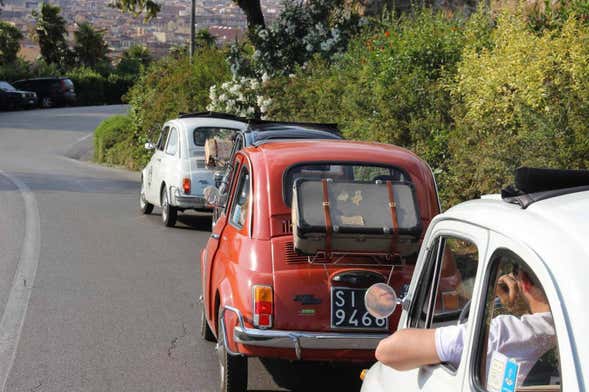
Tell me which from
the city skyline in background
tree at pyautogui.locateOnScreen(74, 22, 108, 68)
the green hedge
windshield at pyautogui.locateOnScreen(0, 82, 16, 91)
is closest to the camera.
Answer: windshield at pyautogui.locateOnScreen(0, 82, 16, 91)

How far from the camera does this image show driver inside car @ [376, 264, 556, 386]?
3.05 meters

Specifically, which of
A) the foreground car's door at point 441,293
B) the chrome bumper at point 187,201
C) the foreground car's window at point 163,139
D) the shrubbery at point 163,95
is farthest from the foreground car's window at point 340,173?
the shrubbery at point 163,95

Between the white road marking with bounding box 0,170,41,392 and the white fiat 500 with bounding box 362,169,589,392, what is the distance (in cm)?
441

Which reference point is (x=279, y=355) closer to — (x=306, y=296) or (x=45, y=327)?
(x=306, y=296)

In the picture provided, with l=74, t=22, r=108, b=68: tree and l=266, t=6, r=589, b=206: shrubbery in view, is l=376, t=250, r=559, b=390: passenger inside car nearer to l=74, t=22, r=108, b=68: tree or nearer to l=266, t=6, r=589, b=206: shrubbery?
l=266, t=6, r=589, b=206: shrubbery

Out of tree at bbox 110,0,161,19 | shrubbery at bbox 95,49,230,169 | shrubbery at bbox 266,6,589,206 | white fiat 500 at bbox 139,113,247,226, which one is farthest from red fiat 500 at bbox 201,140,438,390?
tree at bbox 110,0,161,19

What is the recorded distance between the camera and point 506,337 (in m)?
3.23

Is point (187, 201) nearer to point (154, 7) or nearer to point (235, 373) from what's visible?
point (235, 373)

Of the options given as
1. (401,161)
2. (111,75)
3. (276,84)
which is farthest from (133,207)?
(111,75)

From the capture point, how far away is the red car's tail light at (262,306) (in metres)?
6.77

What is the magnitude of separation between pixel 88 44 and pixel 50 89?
1998 cm

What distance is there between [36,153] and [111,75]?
137ft

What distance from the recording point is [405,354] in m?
3.60

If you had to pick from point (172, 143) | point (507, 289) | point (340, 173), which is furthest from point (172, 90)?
point (507, 289)
